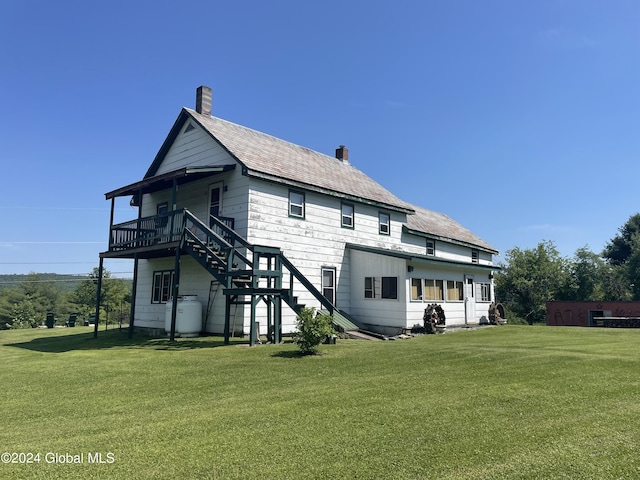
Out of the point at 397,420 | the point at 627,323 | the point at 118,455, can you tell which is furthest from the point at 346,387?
the point at 627,323

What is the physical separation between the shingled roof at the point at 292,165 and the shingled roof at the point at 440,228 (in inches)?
101

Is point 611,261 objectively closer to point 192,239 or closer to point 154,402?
point 192,239

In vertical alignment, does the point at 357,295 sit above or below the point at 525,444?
above

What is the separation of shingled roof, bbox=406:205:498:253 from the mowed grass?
16.2m

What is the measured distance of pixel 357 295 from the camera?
1947 cm

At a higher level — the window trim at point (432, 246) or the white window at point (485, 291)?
the window trim at point (432, 246)

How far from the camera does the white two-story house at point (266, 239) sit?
15.8 meters

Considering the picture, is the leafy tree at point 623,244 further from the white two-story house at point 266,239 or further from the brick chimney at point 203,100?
the brick chimney at point 203,100

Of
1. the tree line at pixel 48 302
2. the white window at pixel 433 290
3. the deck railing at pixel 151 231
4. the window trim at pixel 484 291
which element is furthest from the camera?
the tree line at pixel 48 302

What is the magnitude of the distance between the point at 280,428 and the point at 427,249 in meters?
21.9

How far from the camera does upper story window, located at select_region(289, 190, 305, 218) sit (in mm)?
17656

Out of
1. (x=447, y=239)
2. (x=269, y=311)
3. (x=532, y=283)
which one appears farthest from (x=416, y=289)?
(x=532, y=283)

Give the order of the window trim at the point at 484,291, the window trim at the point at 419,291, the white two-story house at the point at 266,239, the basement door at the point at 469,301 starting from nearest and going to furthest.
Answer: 1. the white two-story house at the point at 266,239
2. the window trim at the point at 419,291
3. the basement door at the point at 469,301
4. the window trim at the point at 484,291

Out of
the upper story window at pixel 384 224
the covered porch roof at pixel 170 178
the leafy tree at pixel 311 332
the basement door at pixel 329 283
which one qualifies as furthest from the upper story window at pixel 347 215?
the leafy tree at pixel 311 332
